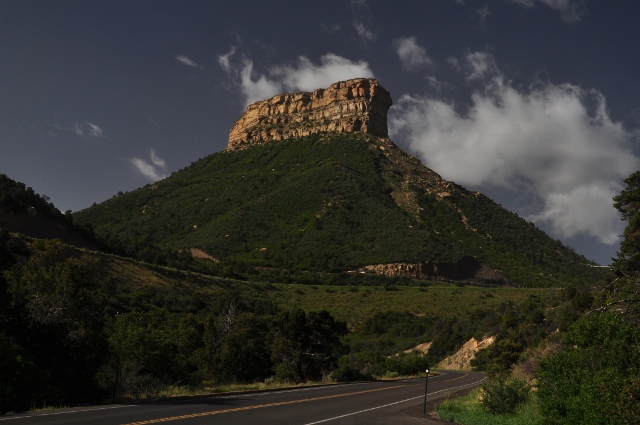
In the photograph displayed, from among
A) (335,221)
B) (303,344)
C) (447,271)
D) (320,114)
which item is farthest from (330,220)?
(303,344)

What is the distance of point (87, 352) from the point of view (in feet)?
51.9

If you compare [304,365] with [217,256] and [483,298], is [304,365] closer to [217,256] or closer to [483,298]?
[483,298]

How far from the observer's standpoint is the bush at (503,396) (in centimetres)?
1392

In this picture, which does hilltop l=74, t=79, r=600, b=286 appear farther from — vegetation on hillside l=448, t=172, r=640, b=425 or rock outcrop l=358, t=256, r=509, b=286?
vegetation on hillside l=448, t=172, r=640, b=425

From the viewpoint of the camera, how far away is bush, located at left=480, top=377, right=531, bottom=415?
13.9m

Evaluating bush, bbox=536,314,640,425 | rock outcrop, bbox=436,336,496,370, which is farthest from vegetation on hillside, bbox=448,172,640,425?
rock outcrop, bbox=436,336,496,370

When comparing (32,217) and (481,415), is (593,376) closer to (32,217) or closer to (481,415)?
(481,415)

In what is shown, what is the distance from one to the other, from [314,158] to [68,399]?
98.5 m

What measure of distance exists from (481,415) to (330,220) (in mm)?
73746

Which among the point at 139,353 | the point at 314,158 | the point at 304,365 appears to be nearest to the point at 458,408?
the point at 139,353

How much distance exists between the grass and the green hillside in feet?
32.2

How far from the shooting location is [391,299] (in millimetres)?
63125

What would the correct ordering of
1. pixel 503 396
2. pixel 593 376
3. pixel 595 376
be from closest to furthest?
pixel 595 376 → pixel 593 376 → pixel 503 396

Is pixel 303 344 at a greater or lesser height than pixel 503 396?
greater
